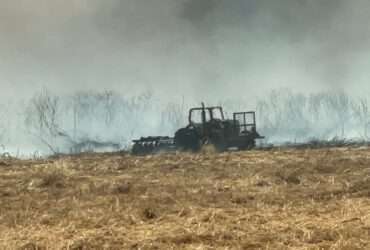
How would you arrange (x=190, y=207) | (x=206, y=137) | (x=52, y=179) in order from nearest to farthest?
(x=190, y=207)
(x=52, y=179)
(x=206, y=137)

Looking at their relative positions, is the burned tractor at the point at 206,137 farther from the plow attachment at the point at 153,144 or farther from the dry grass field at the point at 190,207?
the dry grass field at the point at 190,207

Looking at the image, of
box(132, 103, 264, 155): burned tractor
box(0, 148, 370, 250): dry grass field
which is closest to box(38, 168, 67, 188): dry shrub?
box(0, 148, 370, 250): dry grass field

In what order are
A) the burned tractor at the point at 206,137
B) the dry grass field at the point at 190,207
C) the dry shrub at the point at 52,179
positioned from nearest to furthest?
the dry grass field at the point at 190,207
the dry shrub at the point at 52,179
the burned tractor at the point at 206,137

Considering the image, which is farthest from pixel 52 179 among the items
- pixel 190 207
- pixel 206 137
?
pixel 206 137

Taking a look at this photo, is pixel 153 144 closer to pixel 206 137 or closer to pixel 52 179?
pixel 206 137

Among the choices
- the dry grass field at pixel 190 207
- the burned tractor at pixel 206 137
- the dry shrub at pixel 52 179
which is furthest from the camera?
the burned tractor at pixel 206 137

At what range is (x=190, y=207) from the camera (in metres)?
10.9

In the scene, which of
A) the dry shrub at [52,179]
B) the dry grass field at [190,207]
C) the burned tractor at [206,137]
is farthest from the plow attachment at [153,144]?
the dry shrub at [52,179]

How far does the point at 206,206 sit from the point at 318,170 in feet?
19.4

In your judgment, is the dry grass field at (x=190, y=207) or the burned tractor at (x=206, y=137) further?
the burned tractor at (x=206, y=137)

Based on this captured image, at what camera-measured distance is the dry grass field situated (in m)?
8.42

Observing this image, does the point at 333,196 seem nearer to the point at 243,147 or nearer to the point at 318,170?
the point at 318,170

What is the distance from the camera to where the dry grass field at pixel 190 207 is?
8.42m

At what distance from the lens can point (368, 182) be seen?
13125mm
